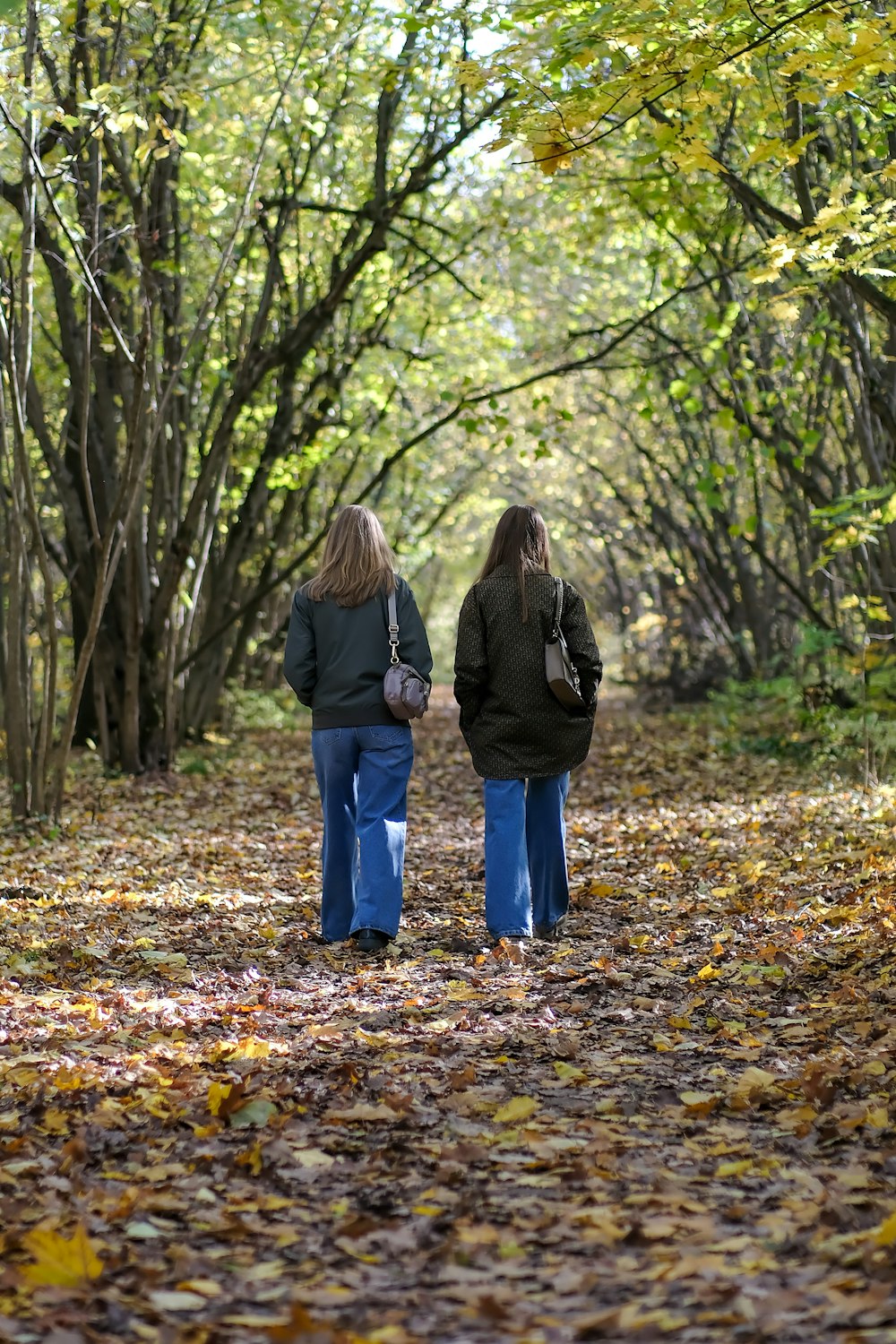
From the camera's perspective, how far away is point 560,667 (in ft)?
19.9

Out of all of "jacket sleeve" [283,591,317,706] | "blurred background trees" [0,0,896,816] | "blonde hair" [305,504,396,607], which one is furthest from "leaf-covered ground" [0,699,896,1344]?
"blurred background trees" [0,0,896,816]

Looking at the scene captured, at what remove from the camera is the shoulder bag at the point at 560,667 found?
19.9ft

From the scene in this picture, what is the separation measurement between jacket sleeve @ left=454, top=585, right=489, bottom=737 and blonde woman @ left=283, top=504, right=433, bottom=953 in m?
0.18

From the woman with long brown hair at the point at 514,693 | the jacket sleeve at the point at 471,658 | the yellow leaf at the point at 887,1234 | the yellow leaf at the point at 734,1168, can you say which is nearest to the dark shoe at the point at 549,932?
the woman with long brown hair at the point at 514,693

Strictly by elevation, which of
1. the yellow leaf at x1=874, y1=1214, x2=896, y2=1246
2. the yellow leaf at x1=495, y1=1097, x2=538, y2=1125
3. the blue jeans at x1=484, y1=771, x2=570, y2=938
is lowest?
the yellow leaf at x1=495, y1=1097, x2=538, y2=1125

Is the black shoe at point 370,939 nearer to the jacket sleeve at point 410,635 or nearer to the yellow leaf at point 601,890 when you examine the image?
the jacket sleeve at point 410,635

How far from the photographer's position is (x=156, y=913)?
267 inches

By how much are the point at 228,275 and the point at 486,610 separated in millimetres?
6477

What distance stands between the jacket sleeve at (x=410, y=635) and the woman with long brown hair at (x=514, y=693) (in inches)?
6.7

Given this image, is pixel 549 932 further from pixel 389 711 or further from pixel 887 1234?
pixel 887 1234

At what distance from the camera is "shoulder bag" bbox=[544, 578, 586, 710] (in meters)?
6.06

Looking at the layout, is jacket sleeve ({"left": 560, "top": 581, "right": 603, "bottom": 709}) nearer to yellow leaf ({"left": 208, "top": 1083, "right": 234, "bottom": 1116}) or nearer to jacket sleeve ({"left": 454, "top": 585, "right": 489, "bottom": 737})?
jacket sleeve ({"left": 454, "top": 585, "right": 489, "bottom": 737})

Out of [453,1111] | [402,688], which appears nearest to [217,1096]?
[453,1111]

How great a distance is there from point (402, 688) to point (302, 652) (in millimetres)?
565
